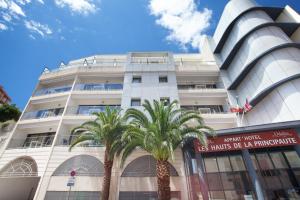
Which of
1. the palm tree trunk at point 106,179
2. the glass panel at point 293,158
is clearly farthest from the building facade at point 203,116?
the palm tree trunk at point 106,179

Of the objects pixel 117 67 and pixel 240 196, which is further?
pixel 117 67

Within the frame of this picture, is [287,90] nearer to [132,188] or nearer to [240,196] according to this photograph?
[240,196]

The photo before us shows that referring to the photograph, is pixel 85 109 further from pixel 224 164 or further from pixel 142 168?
pixel 224 164

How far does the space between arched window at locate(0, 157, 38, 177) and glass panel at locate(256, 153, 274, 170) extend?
830 inches

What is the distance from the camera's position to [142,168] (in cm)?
1628

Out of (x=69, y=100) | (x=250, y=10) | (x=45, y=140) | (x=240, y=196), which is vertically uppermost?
(x=250, y=10)

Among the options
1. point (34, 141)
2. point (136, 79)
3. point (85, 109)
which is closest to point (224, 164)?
point (136, 79)

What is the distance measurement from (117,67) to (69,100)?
7677mm

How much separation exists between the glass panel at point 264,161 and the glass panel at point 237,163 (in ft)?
4.75

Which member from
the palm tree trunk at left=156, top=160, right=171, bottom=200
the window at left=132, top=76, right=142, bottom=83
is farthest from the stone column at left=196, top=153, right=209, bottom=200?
the window at left=132, top=76, right=142, bottom=83

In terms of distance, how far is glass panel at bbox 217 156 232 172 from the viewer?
618 inches

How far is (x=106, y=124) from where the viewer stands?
47.5 ft

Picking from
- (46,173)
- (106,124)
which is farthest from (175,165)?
(46,173)

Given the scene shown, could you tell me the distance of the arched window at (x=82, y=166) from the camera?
1609 cm
